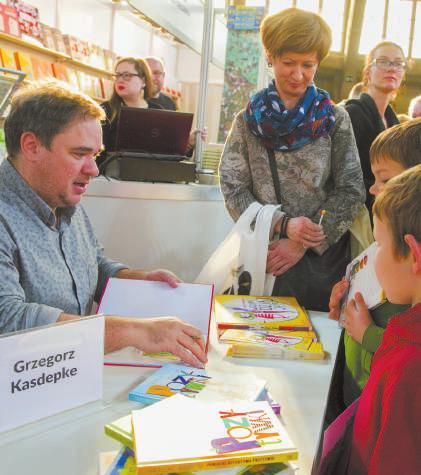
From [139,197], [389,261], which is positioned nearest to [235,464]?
[389,261]

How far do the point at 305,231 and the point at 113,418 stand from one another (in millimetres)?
994

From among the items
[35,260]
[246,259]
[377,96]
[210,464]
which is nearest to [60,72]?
[377,96]

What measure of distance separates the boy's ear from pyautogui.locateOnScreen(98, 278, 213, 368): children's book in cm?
56

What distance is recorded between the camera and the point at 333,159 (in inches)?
72.3

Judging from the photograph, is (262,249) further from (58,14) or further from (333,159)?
(58,14)

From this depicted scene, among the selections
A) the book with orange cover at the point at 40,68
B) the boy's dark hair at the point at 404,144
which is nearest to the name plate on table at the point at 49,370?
the boy's dark hair at the point at 404,144

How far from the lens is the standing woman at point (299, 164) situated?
1750mm

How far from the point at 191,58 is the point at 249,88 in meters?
7.14

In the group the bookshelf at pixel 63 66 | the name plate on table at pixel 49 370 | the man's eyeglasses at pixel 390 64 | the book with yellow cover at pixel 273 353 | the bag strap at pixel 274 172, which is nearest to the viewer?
the name plate on table at pixel 49 370

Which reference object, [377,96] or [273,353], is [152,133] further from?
[273,353]

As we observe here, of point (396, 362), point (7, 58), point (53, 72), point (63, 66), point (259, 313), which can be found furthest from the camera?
point (63, 66)

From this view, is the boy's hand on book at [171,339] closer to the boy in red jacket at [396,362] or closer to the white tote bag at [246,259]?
the boy in red jacket at [396,362]

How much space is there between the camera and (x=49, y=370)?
861 mm

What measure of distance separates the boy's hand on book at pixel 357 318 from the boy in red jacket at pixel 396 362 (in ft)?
1.15
